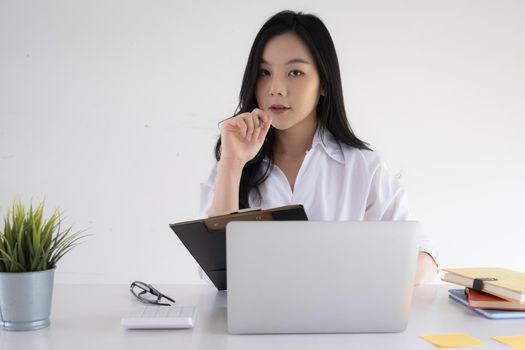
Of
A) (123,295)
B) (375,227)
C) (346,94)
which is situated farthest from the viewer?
(346,94)

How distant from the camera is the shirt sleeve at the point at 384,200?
5.77ft

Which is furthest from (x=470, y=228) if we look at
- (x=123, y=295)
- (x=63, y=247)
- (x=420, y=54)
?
(x=63, y=247)

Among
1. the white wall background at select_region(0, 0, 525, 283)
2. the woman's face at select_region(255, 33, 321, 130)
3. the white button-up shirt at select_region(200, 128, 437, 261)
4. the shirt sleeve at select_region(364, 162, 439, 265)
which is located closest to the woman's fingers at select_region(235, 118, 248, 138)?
the woman's face at select_region(255, 33, 321, 130)

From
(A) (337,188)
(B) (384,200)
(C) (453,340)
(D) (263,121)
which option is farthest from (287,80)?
(C) (453,340)

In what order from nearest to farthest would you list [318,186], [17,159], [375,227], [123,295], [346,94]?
[375,227]
[123,295]
[318,186]
[17,159]
[346,94]

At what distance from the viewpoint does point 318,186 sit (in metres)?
1.78

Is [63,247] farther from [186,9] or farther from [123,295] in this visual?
[186,9]

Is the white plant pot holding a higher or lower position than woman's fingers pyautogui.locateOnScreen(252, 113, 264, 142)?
lower

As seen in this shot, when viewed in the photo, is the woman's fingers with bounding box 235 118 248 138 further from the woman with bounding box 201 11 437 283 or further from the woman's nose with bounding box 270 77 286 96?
the woman's nose with bounding box 270 77 286 96

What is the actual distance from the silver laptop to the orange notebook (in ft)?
0.95

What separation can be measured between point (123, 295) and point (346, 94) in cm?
216

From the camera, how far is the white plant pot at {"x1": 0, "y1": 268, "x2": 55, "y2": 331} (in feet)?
2.92

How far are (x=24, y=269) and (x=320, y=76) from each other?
1160 mm

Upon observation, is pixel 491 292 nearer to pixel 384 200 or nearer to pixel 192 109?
pixel 384 200
